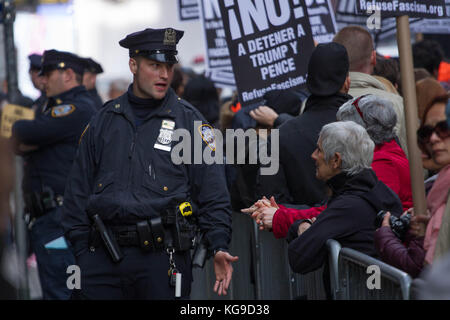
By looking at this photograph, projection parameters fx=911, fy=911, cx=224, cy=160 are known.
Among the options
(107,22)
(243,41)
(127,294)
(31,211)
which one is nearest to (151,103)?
(127,294)

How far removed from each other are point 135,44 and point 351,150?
5.16 ft

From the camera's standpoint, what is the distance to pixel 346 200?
15.8ft

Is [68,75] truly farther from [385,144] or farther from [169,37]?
[385,144]

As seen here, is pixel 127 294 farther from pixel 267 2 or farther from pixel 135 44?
pixel 267 2

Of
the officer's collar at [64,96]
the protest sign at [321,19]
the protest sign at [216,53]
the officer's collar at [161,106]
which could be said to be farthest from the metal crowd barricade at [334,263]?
the protest sign at [216,53]

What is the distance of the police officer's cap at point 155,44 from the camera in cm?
556

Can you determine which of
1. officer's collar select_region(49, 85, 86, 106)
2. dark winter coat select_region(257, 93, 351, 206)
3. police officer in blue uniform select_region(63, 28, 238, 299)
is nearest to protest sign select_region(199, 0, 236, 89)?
officer's collar select_region(49, 85, 86, 106)

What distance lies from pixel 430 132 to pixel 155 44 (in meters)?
2.15

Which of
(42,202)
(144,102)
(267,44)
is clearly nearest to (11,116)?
(42,202)

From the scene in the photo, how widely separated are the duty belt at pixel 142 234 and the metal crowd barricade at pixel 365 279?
111 centimetres

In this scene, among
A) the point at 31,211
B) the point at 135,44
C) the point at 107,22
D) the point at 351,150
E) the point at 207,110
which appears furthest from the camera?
the point at 107,22

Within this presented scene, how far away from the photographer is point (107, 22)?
135 ft

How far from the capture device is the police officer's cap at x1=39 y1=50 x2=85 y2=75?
27.1ft

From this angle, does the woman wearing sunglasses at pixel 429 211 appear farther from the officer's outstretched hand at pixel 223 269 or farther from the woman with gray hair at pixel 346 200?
the officer's outstretched hand at pixel 223 269
